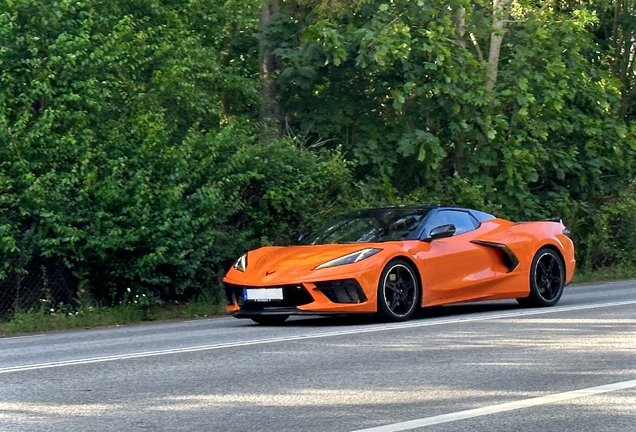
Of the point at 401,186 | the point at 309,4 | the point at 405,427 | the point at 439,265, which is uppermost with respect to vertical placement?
the point at 309,4

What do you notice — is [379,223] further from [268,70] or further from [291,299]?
[268,70]

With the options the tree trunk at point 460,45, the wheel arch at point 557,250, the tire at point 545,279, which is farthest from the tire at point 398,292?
the tree trunk at point 460,45

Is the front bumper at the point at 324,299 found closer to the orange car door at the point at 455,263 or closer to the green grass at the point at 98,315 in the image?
the orange car door at the point at 455,263

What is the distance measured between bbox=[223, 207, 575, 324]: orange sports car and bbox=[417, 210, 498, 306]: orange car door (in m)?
0.01

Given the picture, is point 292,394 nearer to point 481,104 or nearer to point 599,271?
point 481,104

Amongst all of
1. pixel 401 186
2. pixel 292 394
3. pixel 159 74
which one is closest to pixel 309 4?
pixel 401 186

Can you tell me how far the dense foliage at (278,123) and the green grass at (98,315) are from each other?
0.33 meters

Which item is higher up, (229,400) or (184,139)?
(184,139)

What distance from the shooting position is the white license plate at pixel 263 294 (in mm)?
12492

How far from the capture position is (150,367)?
367 inches

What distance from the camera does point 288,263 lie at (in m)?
12.8

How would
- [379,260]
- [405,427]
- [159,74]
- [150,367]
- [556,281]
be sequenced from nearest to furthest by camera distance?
1. [405,427]
2. [150,367]
3. [379,260]
4. [556,281]
5. [159,74]

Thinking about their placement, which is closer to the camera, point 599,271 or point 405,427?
point 405,427

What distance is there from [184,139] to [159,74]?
168cm
